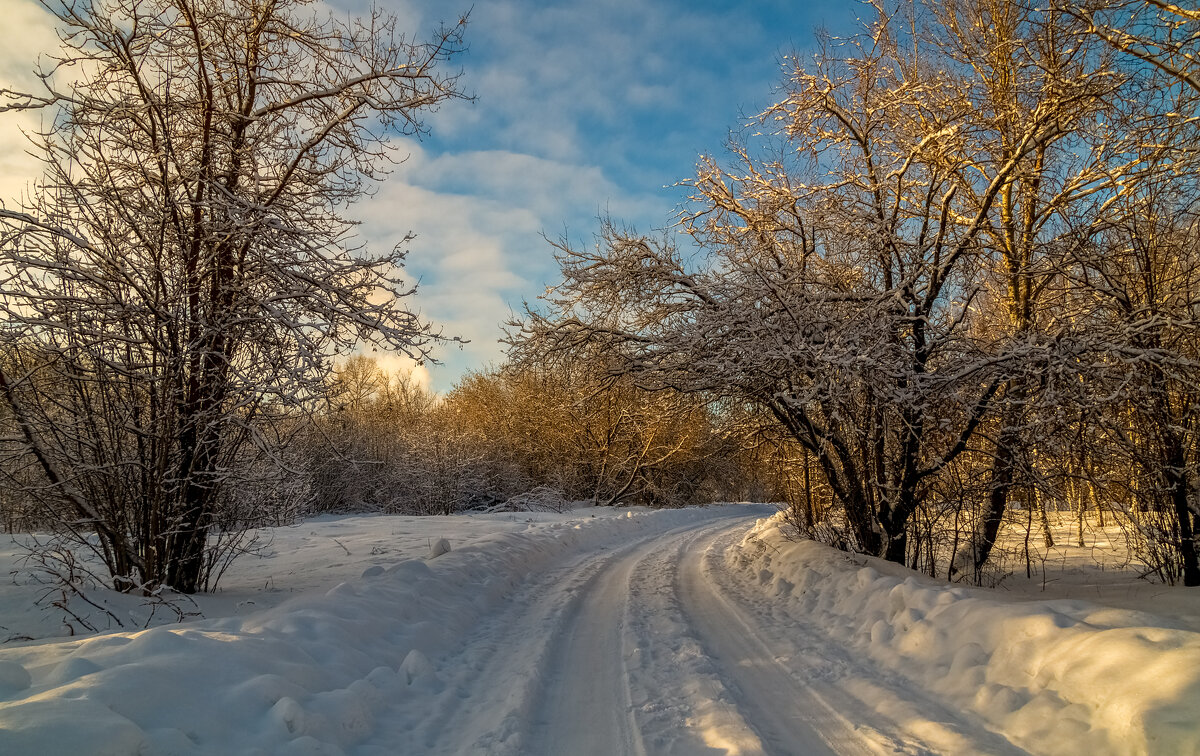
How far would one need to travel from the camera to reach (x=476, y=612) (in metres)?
7.66

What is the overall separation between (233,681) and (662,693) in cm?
311

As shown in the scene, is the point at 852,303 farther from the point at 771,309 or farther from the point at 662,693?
the point at 662,693

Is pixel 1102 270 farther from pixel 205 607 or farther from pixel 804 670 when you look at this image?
pixel 205 607

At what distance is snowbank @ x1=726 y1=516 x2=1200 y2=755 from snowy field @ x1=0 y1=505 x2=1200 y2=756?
0.06 ft

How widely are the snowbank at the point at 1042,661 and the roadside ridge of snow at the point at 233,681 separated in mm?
4273

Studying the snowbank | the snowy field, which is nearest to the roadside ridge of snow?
the snowy field

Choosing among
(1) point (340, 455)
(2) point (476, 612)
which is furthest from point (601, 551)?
(1) point (340, 455)

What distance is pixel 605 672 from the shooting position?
536 cm

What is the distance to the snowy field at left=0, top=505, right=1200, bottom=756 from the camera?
11.7 feet

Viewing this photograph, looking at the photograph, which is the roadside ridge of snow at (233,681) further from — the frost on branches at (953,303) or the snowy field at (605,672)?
the frost on branches at (953,303)

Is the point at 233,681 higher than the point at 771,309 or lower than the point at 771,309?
lower

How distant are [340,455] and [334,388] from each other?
811mm

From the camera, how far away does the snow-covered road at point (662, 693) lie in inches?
155

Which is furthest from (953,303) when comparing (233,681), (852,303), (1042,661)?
(233,681)
